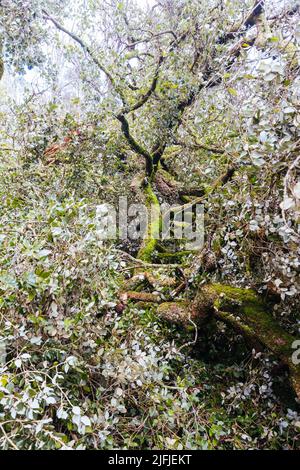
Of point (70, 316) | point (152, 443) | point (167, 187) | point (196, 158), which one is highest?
point (196, 158)

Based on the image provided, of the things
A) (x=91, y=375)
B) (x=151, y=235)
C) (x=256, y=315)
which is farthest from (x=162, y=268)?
(x=91, y=375)

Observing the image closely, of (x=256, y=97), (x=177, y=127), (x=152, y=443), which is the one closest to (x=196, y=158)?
(x=177, y=127)

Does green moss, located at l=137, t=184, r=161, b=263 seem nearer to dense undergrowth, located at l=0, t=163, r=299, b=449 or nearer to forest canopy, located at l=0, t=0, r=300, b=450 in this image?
forest canopy, located at l=0, t=0, r=300, b=450

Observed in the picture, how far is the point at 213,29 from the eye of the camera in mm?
3594

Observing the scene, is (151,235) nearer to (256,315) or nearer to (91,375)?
(256,315)

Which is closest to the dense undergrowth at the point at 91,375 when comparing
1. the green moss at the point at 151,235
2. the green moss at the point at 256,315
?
the green moss at the point at 256,315

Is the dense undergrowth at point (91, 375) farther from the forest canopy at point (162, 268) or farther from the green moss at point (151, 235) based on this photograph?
the green moss at point (151, 235)

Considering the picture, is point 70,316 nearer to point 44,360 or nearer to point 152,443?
point 44,360

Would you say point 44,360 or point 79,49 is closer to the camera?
point 44,360

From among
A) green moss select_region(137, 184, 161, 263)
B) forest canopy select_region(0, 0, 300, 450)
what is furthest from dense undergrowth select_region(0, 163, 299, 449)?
green moss select_region(137, 184, 161, 263)

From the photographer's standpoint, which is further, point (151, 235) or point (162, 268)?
point (151, 235)

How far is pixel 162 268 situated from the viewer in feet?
10.1

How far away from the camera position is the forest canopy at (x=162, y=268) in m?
1.52

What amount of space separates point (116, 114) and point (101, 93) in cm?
55
